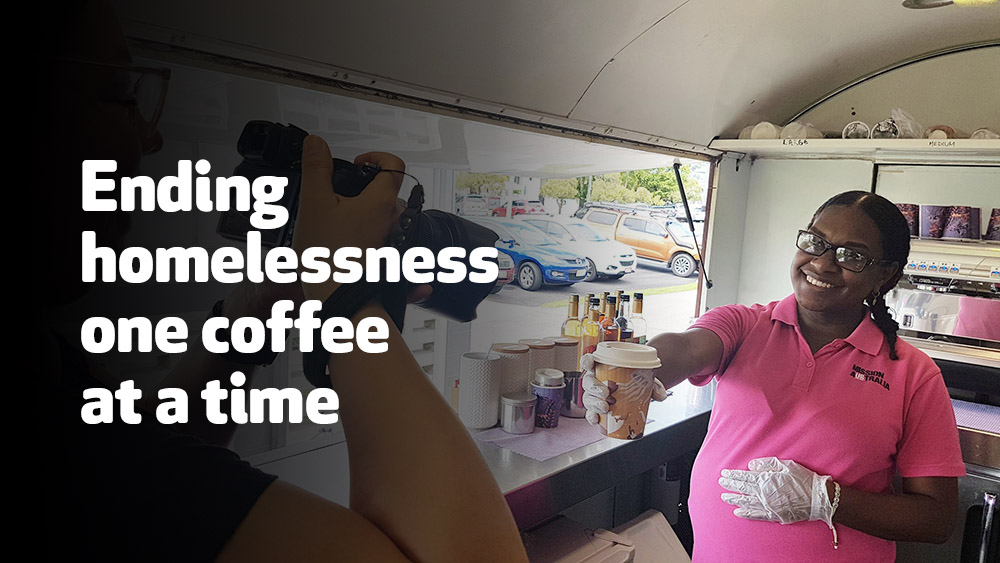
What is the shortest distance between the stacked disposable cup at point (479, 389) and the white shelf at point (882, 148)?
1.48 m

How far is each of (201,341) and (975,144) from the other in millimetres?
2620

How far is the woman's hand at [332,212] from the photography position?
0.56 m

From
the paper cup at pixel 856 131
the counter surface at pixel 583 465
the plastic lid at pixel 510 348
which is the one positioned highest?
the paper cup at pixel 856 131

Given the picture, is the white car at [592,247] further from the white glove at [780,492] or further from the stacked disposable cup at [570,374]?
the white glove at [780,492]

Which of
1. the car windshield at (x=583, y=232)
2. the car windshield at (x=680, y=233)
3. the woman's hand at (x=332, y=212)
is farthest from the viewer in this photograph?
the car windshield at (x=680, y=233)

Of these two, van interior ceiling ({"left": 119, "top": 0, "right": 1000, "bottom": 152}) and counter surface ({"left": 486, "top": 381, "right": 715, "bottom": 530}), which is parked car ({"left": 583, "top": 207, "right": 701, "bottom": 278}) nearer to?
van interior ceiling ({"left": 119, "top": 0, "right": 1000, "bottom": 152})

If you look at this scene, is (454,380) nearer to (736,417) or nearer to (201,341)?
(736,417)

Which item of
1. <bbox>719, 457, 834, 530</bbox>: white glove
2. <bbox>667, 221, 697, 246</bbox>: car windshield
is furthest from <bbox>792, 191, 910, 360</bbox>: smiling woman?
<bbox>667, 221, 697, 246</bbox>: car windshield

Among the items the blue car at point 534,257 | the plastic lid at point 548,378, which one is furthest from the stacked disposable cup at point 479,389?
the blue car at point 534,257

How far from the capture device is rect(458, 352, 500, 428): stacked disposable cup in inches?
76.9

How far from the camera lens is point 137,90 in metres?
0.49

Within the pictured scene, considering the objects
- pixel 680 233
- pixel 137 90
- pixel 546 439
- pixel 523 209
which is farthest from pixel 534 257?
pixel 137 90

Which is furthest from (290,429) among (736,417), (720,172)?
(720,172)

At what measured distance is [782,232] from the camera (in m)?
3.09
